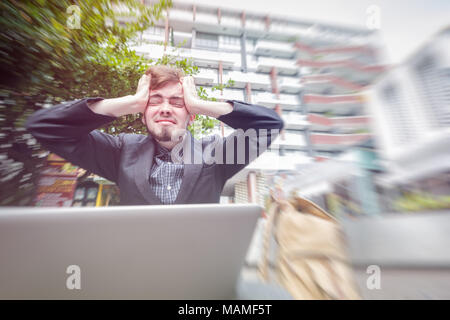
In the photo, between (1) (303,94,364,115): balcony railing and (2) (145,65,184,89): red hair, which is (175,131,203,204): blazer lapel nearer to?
(2) (145,65,184,89): red hair

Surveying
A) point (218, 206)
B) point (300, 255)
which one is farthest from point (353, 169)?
point (218, 206)

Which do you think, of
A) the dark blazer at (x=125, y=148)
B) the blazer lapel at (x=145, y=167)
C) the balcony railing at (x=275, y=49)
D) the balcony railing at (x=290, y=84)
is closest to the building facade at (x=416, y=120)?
the balcony railing at (x=290, y=84)

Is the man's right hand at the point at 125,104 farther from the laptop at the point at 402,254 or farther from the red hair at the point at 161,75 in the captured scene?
the laptop at the point at 402,254

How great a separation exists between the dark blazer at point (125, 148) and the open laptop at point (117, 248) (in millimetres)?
577

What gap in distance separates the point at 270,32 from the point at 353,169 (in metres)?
1.29

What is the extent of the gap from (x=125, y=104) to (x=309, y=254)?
1029 millimetres

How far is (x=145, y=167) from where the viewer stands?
1.00m

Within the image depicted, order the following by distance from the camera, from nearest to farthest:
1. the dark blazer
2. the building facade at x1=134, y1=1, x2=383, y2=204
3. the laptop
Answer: the dark blazer → the laptop → the building facade at x1=134, y1=1, x2=383, y2=204

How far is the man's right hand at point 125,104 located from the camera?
89cm

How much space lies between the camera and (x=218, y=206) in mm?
347

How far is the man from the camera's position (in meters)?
0.88

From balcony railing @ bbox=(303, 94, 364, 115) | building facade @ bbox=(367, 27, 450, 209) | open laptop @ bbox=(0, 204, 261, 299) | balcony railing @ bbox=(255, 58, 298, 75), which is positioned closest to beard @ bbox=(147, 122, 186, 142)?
open laptop @ bbox=(0, 204, 261, 299)

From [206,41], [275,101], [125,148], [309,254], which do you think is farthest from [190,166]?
[206,41]

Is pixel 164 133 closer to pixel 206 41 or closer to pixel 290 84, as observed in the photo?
pixel 206 41
